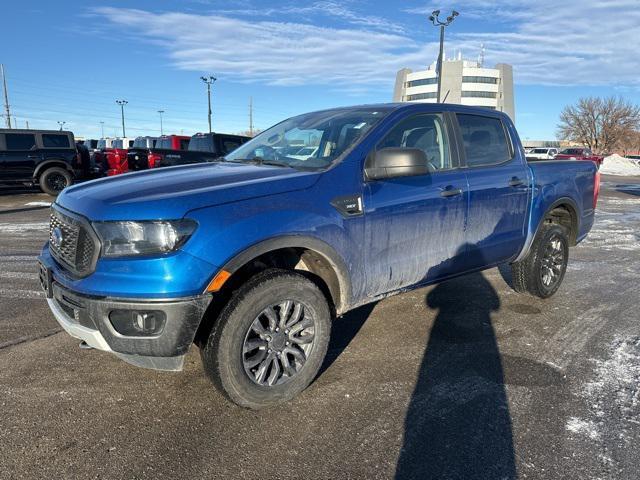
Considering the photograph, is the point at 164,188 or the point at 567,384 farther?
the point at 567,384

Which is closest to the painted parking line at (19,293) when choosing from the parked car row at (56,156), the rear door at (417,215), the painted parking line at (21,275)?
the painted parking line at (21,275)

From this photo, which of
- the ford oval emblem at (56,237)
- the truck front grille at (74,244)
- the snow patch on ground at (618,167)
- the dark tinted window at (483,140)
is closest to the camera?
the truck front grille at (74,244)

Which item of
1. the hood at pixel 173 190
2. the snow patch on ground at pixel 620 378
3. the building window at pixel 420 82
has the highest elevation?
the building window at pixel 420 82

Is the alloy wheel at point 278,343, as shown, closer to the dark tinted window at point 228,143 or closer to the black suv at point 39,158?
the dark tinted window at point 228,143

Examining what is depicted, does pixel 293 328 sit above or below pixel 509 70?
below

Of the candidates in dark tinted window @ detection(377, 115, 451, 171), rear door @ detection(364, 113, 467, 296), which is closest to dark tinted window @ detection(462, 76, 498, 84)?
dark tinted window @ detection(377, 115, 451, 171)

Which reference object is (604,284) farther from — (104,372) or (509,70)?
(509,70)

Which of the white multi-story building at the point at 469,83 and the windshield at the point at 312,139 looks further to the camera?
the white multi-story building at the point at 469,83

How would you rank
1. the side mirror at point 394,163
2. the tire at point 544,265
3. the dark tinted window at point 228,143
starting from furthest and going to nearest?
the dark tinted window at point 228,143 → the tire at point 544,265 → the side mirror at point 394,163

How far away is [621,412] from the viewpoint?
280 centimetres

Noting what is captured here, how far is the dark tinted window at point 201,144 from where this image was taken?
45.6 feet

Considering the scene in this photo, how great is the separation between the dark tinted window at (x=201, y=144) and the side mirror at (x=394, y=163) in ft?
37.8

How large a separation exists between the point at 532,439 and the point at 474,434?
1.02 feet

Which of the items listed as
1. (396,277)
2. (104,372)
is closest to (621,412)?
(396,277)
